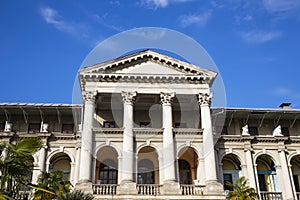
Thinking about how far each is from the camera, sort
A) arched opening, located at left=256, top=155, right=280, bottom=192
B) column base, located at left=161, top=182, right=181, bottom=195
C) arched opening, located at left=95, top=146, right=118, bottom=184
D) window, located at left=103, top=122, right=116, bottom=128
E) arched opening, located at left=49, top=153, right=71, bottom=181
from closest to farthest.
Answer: column base, located at left=161, top=182, right=181, bottom=195 → arched opening, located at left=95, top=146, right=118, bottom=184 → arched opening, located at left=256, top=155, right=280, bottom=192 → arched opening, located at left=49, top=153, right=71, bottom=181 → window, located at left=103, top=122, right=116, bottom=128

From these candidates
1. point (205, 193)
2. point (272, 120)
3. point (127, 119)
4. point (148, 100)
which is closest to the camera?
point (205, 193)

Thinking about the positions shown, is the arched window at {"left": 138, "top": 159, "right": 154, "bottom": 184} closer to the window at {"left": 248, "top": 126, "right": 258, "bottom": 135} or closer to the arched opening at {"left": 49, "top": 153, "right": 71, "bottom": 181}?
the arched opening at {"left": 49, "top": 153, "right": 71, "bottom": 181}

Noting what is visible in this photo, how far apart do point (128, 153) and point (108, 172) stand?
5010mm

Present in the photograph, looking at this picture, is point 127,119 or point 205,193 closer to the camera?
point 205,193

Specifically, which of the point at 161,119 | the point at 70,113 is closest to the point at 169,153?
the point at 161,119

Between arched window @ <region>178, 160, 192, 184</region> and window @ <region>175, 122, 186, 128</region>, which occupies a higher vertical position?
window @ <region>175, 122, 186, 128</region>

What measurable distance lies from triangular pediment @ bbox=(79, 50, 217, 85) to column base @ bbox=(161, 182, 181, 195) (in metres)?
9.55

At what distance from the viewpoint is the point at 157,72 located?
106 feet

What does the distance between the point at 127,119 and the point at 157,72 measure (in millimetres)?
5306

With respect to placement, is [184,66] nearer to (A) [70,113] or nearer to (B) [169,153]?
(B) [169,153]

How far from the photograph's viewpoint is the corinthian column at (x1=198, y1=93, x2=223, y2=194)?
92.3 ft

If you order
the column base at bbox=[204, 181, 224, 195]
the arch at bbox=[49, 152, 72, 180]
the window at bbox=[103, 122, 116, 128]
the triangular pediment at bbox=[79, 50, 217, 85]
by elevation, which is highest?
the triangular pediment at bbox=[79, 50, 217, 85]

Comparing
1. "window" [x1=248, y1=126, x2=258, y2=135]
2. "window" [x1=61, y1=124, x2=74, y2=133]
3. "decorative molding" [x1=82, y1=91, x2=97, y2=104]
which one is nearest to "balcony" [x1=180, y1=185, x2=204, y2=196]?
"decorative molding" [x1=82, y1=91, x2=97, y2=104]

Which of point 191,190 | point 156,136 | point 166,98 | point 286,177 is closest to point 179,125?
point 166,98
